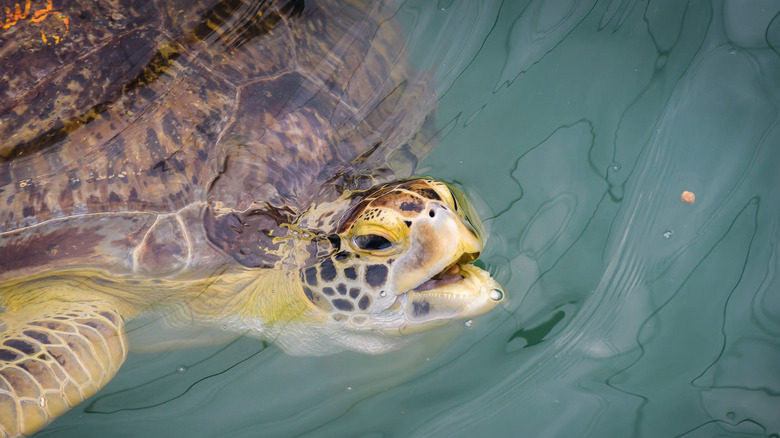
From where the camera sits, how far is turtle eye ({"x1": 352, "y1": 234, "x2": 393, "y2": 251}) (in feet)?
5.54

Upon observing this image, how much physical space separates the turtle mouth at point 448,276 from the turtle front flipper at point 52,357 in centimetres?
106

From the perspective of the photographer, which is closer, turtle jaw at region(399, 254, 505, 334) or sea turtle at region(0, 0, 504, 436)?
sea turtle at region(0, 0, 504, 436)

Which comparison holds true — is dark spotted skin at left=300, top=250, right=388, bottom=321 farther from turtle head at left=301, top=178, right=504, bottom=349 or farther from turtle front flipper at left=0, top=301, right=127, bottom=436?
turtle front flipper at left=0, top=301, right=127, bottom=436

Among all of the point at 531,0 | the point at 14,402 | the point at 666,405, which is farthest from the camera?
the point at 531,0

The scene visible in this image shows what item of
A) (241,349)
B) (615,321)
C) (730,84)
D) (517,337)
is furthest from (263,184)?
(730,84)

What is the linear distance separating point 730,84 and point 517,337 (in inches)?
58.0

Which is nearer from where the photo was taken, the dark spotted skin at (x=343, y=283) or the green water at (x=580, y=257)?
the dark spotted skin at (x=343, y=283)

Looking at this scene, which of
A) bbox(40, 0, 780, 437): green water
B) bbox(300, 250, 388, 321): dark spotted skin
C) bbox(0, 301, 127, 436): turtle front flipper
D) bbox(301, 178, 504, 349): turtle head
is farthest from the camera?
bbox(40, 0, 780, 437): green water

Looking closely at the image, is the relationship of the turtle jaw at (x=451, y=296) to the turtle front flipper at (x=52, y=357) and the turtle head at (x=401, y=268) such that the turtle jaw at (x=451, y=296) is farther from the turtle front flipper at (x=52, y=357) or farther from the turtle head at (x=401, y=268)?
the turtle front flipper at (x=52, y=357)

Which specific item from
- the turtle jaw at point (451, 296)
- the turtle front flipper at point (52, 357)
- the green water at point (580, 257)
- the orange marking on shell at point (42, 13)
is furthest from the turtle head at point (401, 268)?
the orange marking on shell at point (42, 13)

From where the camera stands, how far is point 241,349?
1.99m

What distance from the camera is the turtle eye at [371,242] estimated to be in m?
1.69

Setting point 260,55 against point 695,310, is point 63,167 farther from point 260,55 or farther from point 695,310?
point 695,310

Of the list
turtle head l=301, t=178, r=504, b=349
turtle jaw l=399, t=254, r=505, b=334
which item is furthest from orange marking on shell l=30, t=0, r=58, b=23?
turtle jaw l=399, t=254, r=505, b=334
